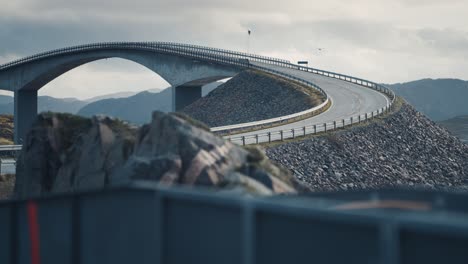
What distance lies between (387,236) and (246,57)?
265ft

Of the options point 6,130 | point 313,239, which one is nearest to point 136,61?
point 6,130

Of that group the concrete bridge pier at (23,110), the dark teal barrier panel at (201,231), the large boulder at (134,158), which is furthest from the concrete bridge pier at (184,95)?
the dark teal barrier panel at (201,231)

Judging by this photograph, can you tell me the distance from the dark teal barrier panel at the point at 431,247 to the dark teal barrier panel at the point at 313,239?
0.34 meters

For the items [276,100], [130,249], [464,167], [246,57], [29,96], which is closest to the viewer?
[130,249]

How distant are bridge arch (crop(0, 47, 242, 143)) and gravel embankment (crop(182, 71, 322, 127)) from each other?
550 cm

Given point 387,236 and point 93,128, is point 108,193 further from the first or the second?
point 93,128

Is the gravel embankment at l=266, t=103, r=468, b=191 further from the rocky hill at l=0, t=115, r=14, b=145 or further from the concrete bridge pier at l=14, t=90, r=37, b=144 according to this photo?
the rocky hill at l=0, t=115, r=14, b=145

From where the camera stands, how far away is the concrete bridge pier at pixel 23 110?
104 meters

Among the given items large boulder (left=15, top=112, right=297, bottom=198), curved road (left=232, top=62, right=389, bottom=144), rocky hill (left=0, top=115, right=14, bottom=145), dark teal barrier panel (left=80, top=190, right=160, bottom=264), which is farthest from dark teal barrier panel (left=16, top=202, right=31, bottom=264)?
rocky hill (left=0, top=115, right=14, bottom=145)

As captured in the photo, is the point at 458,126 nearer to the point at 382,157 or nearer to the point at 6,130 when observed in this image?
the point at 6,130

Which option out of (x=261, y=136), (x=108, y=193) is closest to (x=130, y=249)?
(x=108, y=193)

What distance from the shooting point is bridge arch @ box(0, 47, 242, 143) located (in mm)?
80125

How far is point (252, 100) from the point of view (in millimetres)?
67938

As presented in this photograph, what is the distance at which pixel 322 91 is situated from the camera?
Result: 226ft
